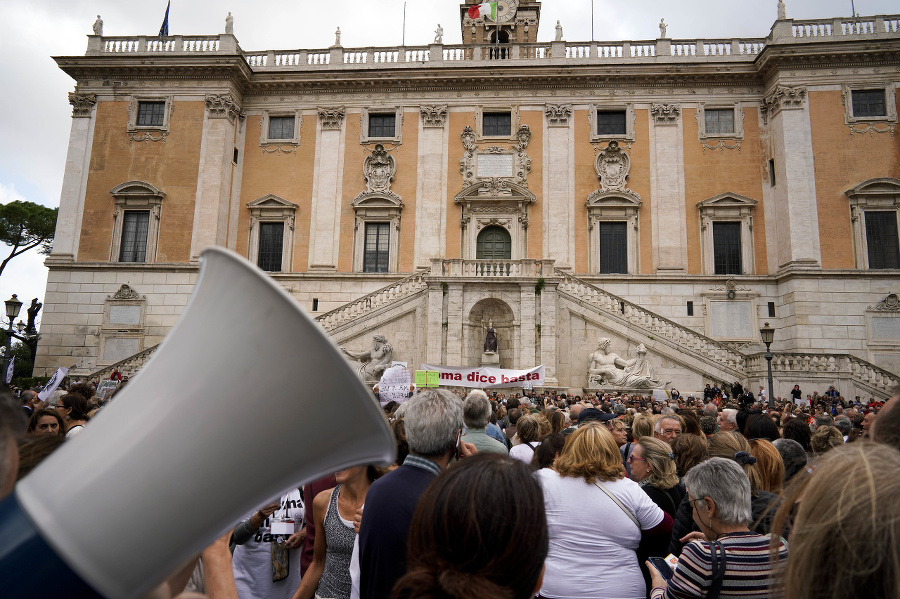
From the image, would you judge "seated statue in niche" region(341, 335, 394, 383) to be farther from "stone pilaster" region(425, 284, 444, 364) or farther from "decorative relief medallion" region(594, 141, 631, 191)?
"decorative relief medallion" region(594, 141, 631, 191)

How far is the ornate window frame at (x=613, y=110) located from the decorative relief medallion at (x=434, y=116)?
22.1 ft

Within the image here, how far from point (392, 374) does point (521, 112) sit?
19773 mm

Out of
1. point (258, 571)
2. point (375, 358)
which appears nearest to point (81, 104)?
point (375, 358)

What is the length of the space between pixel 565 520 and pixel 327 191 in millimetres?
26610

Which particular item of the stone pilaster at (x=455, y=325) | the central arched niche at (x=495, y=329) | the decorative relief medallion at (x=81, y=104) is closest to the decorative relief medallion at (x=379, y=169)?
the stone pilaster at (x=455, y=325)

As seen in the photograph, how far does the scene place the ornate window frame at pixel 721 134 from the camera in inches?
1081

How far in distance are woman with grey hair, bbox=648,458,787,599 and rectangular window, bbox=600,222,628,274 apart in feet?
81.4

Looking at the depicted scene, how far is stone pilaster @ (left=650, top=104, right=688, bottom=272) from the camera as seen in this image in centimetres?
2686

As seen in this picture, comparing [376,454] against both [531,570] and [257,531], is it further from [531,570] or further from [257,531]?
[257,531]

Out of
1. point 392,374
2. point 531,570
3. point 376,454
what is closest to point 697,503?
point 531,570

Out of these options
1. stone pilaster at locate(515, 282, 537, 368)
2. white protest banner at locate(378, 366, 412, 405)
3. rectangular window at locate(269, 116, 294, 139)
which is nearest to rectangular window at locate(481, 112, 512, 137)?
rectangular window at locate(269, 116, 294, 139)

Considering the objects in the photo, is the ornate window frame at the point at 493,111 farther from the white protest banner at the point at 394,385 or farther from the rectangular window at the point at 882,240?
the white protest banner at the point at 394,385

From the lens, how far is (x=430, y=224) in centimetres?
2792

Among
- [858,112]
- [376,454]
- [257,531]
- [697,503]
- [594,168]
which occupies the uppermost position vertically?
[858,112]
